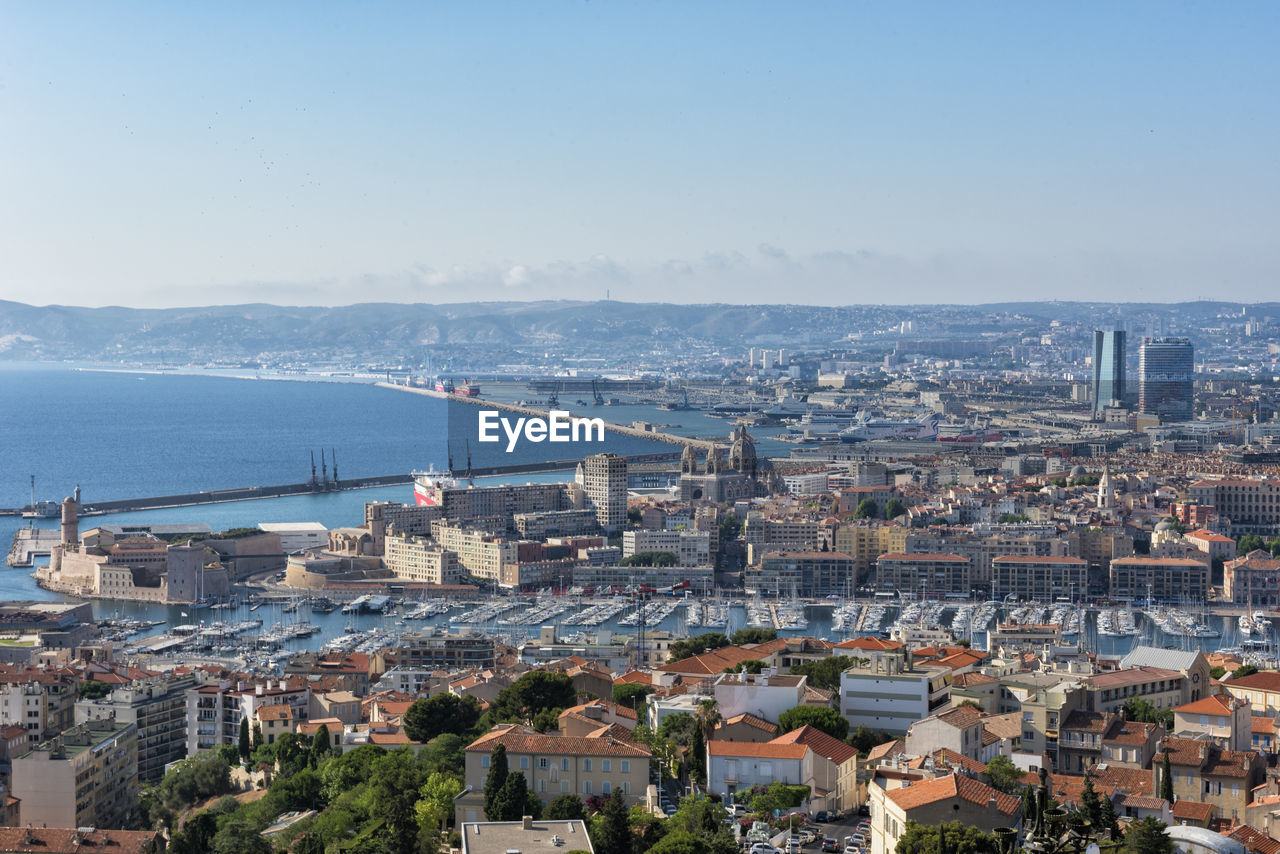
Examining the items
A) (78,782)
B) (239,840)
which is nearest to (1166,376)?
(78,782)

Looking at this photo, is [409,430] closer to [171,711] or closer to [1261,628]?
[1261,628]

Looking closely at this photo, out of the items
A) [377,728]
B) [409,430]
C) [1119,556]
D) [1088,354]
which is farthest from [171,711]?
[1088,354]

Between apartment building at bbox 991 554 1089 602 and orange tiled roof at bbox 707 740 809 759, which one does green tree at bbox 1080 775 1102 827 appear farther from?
apartment building at bbox 991 554 1089 602

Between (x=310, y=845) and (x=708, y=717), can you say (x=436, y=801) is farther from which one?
(x=708, y=717)

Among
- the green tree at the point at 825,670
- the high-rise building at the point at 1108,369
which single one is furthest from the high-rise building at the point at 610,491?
the high-rise building at the point at 1108,369

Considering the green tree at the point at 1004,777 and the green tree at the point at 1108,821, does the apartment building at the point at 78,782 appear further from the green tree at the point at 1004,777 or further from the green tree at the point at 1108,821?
the green tree at the point at 1108,821
